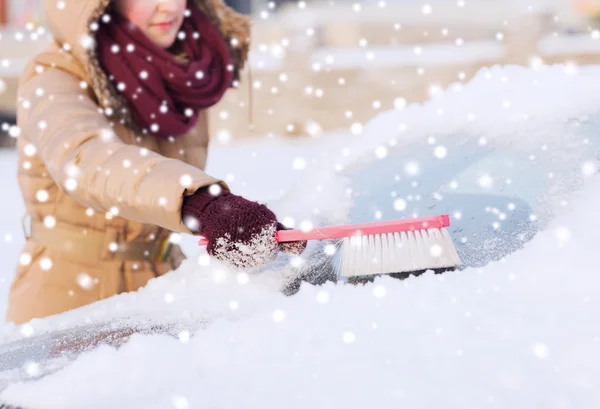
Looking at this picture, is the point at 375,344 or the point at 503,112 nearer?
the point at 375,344

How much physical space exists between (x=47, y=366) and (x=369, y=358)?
0.46 metres

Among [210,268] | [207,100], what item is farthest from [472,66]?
[210,268]

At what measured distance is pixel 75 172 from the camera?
1557mm

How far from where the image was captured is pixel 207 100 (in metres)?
2.02

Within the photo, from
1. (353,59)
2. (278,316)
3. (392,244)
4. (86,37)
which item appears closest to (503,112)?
(392,244)

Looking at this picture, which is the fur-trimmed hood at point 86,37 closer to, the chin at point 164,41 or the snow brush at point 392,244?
the chin at point 164,41

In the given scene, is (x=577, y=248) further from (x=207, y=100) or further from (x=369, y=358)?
(x=207, y=100)

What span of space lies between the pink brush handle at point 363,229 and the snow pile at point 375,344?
0.34ft

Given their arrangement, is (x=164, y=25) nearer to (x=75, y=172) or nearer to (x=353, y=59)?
(x=75, y=172)

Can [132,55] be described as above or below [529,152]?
below

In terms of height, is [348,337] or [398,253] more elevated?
[348,337]

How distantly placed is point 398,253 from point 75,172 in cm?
73

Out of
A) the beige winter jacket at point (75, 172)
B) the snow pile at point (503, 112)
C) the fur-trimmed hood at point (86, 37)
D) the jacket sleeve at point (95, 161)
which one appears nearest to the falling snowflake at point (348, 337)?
the jacket sleeve at point (95, 161)

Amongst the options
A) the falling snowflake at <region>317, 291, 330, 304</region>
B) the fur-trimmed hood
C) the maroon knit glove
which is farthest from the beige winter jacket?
the falling snowflake at <region>317, 291, 330, 304</region>
